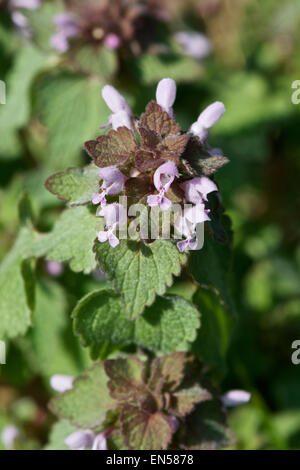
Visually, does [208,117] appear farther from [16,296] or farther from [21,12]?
[21,12]

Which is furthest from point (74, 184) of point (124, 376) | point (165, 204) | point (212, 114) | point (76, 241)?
point (124, 376)

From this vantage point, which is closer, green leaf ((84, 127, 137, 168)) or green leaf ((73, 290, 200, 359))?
green leaf ((84, 127, 137, 168))

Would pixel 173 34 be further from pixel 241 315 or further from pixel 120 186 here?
pixel 120 186

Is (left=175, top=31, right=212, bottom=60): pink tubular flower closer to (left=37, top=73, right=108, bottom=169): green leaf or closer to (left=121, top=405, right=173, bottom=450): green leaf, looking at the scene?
(left=37, top=73, right=108, bottom=169): green leaf

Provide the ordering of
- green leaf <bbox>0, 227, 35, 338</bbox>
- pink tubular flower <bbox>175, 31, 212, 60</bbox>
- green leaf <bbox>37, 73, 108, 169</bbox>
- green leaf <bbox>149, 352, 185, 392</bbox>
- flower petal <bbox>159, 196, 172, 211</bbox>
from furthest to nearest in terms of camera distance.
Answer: pink tubular flower <bbox>175, 31, 212, 60</bbox> → green leaf <bbox>37, 73, 108, 169</bbox> → green leaf <bbox>0, 227, 35, 338</bbox> → green leaf <bbox>149, 352, 185, 392</bbox> → flower petal <bbox>159, 196, 172, 211</bbox>

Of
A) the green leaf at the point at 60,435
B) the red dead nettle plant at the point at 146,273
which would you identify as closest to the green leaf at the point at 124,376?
the red dead nettle plant at the point at 146,273

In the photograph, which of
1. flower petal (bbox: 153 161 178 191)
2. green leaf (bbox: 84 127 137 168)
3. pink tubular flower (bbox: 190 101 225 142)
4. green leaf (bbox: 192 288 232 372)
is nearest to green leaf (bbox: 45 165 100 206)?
green leaf (bbox: 84 127 137 168)

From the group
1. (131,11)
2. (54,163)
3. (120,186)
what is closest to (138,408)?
(120,186)
